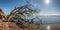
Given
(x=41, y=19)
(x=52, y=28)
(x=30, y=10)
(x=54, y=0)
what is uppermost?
(x=54, y=0)

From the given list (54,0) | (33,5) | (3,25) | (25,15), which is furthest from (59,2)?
(3,25)

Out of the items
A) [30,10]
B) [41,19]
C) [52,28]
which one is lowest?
[52,28]

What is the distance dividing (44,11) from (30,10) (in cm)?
36

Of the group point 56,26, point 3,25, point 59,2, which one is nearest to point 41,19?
point 56,26

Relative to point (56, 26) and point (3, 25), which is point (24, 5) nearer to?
point (3, 25)

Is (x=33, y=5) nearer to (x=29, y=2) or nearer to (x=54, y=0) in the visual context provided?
(x=29, y=2)

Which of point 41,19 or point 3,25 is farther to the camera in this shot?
point 41,19

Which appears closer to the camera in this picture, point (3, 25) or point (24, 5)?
point (3, 25)

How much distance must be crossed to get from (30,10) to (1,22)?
0.79 m

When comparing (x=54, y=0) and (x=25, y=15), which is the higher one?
(x=54, y=0)

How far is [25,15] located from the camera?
3.76m

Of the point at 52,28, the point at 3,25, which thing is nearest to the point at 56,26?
the point at 52,28

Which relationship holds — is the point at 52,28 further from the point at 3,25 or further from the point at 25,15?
→ the point at 3,25

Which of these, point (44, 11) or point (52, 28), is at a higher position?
point (44, 11)
